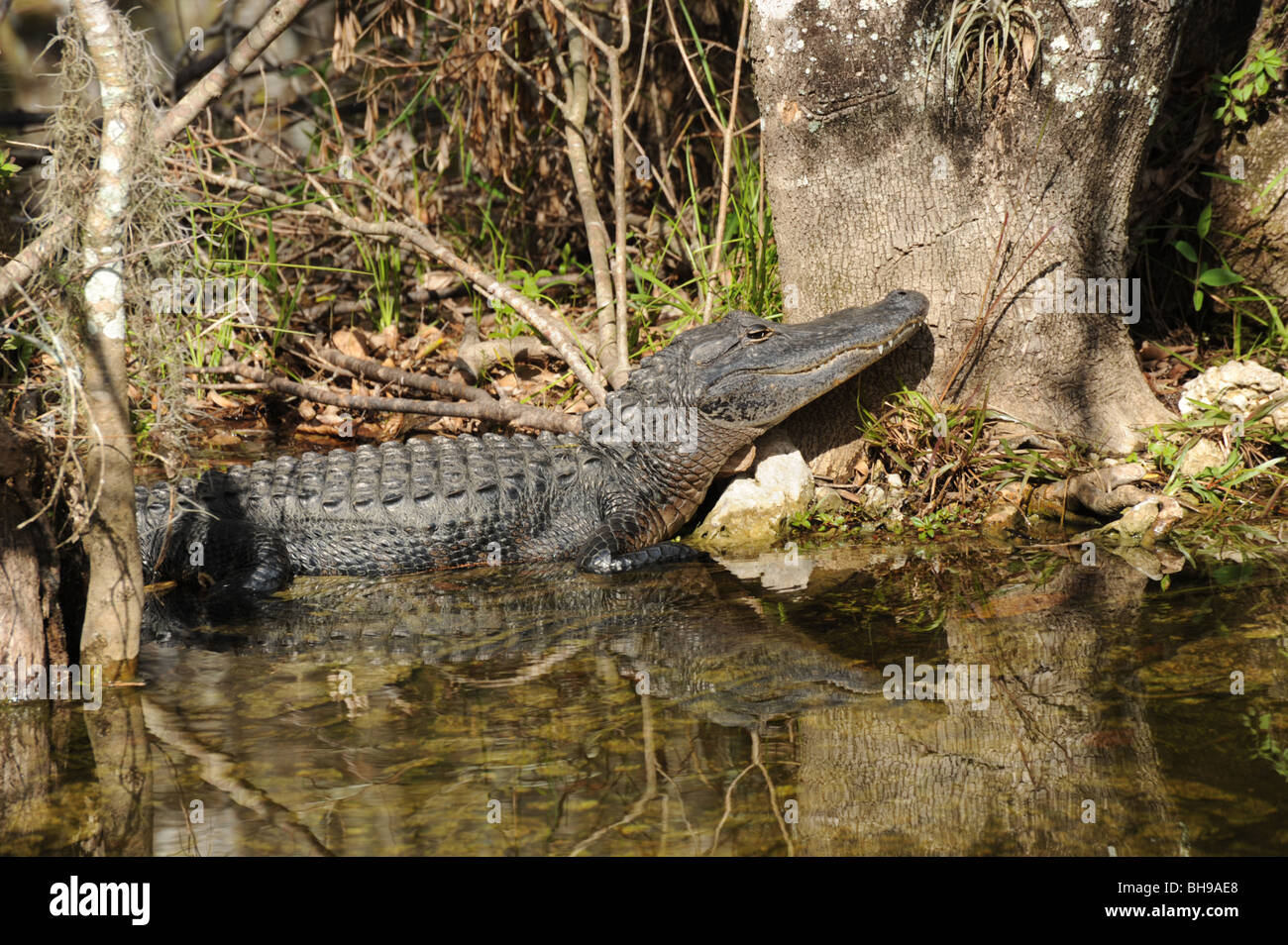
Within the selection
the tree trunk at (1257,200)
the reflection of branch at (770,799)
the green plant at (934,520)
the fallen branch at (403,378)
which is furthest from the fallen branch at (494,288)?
the tree trunk at (1257,200)

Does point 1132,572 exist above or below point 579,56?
below

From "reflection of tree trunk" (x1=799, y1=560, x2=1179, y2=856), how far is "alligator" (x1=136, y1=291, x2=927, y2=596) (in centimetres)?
174

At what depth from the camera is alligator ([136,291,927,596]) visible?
190 inches

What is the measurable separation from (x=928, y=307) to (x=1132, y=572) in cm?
145

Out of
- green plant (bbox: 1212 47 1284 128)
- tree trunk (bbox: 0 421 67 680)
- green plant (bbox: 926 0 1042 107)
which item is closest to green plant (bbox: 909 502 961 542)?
green plant (bbox: 926 0 1042 107)

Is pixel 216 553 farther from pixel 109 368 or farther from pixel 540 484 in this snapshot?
pixel 109 368

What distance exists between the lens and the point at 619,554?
16.0 feet

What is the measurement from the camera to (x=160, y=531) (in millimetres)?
4879

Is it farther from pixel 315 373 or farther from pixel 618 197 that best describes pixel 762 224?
pixel 315 373

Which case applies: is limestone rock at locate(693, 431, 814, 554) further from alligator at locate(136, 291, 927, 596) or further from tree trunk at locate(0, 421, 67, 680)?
tree trunk at locate(0, 421, 67, 680)

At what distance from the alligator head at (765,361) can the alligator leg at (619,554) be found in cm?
63

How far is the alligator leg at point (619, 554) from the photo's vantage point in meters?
4.74
